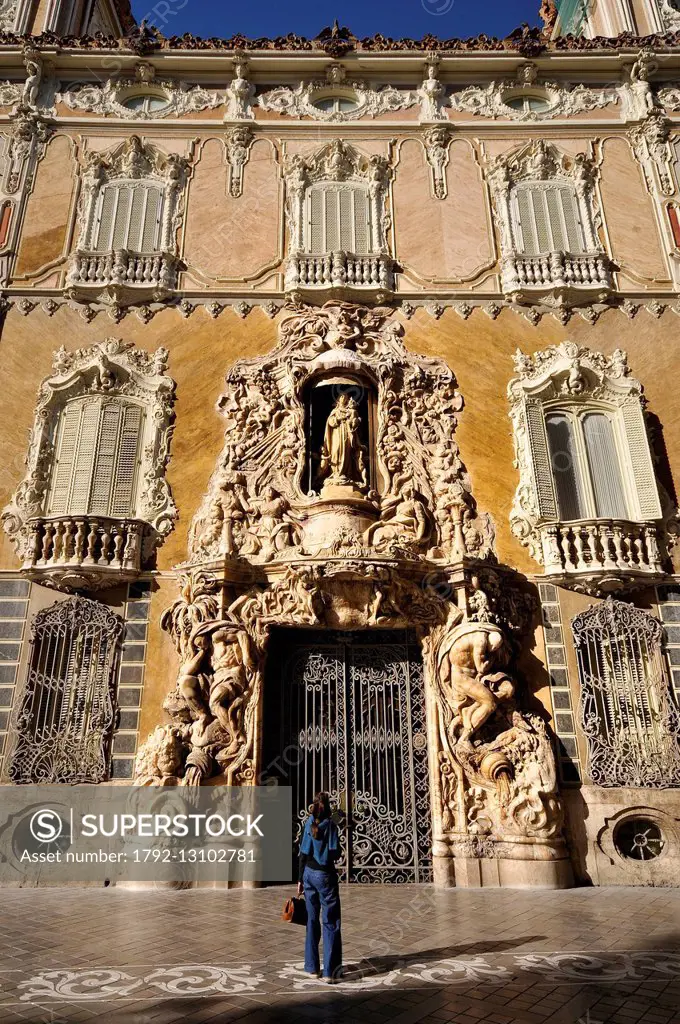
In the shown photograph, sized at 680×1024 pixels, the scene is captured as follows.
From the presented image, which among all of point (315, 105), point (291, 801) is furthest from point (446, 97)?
point (291, 801)

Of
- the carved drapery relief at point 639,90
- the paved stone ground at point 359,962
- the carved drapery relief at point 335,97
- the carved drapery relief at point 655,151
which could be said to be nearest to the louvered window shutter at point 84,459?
the paved stone ground at point 359,962

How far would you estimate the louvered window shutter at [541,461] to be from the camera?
1259 centimetres

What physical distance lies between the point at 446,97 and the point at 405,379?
27.5 feet

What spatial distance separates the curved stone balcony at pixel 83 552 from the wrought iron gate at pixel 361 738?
290 cm

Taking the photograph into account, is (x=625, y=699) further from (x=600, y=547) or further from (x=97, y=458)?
(x=97, y=458)

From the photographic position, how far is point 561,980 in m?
5.66

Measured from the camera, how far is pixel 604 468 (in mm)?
13250

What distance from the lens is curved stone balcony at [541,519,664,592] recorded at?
461 inches

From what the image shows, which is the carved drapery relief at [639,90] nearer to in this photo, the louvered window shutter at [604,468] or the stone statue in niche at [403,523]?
the louvered window shutter at [604,468]

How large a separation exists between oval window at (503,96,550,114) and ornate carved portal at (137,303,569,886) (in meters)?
8.01

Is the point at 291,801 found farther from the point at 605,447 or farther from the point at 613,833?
the point at 605,447

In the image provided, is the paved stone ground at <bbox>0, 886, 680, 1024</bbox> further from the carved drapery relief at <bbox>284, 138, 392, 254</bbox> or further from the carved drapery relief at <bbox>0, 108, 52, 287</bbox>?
the carved drapery relief at <bbox>0, 108, 52, 287</bbox>

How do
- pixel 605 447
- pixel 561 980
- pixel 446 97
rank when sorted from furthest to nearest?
1. pixel 446 97
2. pixel 605 447
3. pixel 561 980

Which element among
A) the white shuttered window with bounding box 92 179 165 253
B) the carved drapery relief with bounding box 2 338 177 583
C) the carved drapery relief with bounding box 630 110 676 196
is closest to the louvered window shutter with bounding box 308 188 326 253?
the white shuttered window with bounding box 92 179 165 253
